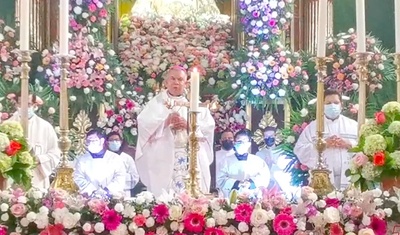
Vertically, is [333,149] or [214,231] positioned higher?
[333,149]

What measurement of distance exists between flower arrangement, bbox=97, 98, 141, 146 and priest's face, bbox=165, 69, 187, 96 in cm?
213

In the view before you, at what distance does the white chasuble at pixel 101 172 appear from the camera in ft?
26.6

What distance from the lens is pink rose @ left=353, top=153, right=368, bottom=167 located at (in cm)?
396

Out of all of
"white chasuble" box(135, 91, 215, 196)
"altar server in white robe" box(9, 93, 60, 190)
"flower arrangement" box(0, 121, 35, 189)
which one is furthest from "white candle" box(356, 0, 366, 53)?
"altar server in white robe" box(9, 93, 60, 190)

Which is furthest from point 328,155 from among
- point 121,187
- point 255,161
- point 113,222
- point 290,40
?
point 113,222

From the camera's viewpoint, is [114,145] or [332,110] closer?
[332,110]

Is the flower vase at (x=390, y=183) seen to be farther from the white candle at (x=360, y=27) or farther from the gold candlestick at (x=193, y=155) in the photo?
the gold candlestick at (x=193, y=155)

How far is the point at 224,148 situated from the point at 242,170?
0.84 m

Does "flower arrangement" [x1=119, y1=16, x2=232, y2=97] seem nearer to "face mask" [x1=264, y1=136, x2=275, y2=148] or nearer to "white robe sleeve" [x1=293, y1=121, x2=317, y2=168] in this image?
"face mask" [x1=264, y1=136, x2=275, y2=148]

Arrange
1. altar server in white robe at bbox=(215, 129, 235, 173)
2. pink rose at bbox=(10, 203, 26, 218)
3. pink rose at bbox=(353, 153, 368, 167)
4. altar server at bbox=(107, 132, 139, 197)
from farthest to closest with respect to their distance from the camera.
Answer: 1. altar server in white robe at bbox=(215, 129, 235, 173)
2. altar server at bbox=(107, 132, 139, 197)
3. pink rose at bbox=(353, 153, 368, 167)
4. pink rose at bbox=(10, 203, 26, 218)

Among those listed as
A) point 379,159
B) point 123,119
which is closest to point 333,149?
point 123,119

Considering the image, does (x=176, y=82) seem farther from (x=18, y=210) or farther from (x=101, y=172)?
(x=18, y=210)

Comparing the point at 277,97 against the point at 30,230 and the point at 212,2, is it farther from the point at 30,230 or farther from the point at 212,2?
the point at 30,230

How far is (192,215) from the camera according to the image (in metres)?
3.74
